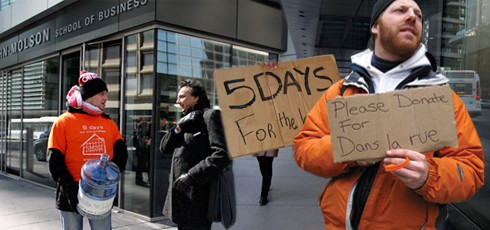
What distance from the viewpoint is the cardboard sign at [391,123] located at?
1.44 meters

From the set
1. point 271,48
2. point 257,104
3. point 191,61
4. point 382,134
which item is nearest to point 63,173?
point 257,104

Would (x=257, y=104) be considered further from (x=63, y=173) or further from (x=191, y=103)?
(x=63, y=173)

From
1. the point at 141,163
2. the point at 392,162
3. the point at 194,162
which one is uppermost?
the point at 392,162

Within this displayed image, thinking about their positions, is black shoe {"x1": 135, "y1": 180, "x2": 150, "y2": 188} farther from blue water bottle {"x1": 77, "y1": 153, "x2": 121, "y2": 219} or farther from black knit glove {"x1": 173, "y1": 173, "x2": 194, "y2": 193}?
black knit glove {"x1": 173, "y1": 173, "x2": 194, "y2": 193}

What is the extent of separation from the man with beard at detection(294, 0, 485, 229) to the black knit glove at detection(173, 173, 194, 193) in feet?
4.83

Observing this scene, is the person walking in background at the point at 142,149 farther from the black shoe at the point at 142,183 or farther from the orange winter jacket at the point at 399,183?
Result: the orange winter jacket at the point at 399,183

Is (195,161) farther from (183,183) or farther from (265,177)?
(265,177)

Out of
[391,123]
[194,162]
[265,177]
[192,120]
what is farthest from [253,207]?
[391,123]

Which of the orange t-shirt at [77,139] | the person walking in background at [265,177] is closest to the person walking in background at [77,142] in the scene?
the orange t-shirt at [77,139]

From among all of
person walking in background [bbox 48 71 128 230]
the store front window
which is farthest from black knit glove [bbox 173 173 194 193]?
the store front window

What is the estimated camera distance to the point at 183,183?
3096 mm

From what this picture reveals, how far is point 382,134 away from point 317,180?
533 cm

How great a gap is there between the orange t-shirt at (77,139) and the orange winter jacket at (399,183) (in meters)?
2.10

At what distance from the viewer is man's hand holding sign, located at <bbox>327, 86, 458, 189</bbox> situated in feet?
4.68
